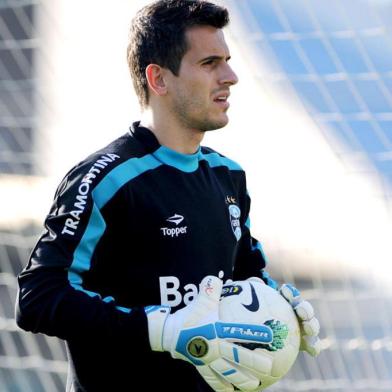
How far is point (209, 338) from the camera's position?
223 centimetres

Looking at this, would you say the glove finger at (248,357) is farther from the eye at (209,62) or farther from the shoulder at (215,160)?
the eye at (209,62)

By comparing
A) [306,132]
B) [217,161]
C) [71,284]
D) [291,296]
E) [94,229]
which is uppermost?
[306,132]

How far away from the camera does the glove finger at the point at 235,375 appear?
7.39ft

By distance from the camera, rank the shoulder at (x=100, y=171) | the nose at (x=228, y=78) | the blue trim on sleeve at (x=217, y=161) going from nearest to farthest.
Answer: the shoulder at (x=100, y=171), the nose at (x=228, y=78), the blue trim on sleeve at (x=217, y=161)

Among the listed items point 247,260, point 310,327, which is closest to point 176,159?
point 247,260

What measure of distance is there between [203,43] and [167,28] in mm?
100

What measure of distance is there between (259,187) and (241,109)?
0.32 metres

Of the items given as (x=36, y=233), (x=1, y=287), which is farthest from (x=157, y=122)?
(x=1, y=287)

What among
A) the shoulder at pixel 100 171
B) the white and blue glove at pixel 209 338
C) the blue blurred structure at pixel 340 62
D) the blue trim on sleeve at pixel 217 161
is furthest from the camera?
the blue blurred structure at pixel 340 62

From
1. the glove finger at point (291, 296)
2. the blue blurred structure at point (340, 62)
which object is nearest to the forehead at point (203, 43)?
the glove finger at point (291, 296)

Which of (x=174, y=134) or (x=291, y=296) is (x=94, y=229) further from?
(x=291, y=296)

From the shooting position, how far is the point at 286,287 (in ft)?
8.19

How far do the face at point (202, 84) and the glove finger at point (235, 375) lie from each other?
62cm

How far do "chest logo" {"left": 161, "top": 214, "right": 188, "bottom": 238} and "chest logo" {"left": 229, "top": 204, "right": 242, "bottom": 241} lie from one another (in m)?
0.22
